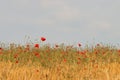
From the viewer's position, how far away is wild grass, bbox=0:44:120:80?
209 inches

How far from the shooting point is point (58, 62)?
779 cm

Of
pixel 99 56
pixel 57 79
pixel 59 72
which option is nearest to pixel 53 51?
pixel 99 56

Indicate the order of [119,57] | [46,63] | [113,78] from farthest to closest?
[119,57] < [46,63] < [113,78]

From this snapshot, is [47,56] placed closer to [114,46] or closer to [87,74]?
[114,46]

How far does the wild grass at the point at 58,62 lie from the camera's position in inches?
209

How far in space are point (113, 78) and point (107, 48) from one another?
492 centimetres

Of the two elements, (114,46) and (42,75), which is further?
(114,46)

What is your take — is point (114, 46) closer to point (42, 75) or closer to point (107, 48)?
point (107, 48)

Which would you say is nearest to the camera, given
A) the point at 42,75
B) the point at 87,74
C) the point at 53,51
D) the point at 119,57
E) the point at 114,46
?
the point at 42,75

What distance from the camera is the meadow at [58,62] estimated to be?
5303 millimetres

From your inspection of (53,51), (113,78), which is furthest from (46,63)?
(113,78)

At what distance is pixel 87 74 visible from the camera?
18.9 feet

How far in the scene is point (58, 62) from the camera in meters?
7.79

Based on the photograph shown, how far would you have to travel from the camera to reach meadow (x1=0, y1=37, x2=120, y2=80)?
5.30m
